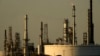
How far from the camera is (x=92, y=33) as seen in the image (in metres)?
33.4

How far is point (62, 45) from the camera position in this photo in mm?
28297

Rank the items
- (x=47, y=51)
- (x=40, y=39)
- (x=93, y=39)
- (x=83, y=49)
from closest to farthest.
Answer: (x=83, y=49), (x=47, y=51), (x=93, y=39), (x=40, y=39)

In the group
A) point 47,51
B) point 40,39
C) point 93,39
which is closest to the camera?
point 47,51

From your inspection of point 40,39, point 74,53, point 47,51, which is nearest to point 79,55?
point 74,53

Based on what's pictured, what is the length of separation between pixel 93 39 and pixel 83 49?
650cm

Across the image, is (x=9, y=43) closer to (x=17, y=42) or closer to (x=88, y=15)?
(x=17, y=42)

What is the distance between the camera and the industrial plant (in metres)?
27.2

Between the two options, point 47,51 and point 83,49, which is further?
point 47,51

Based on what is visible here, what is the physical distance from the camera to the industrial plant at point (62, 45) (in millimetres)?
27156

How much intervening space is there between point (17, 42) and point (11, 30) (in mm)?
1987

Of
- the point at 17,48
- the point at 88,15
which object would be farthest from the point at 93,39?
the point at 17,48

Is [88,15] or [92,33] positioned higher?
[88,15]

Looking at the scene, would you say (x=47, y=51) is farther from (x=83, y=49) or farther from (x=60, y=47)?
(x=83, y=49)

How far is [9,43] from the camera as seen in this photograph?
4100 cm
